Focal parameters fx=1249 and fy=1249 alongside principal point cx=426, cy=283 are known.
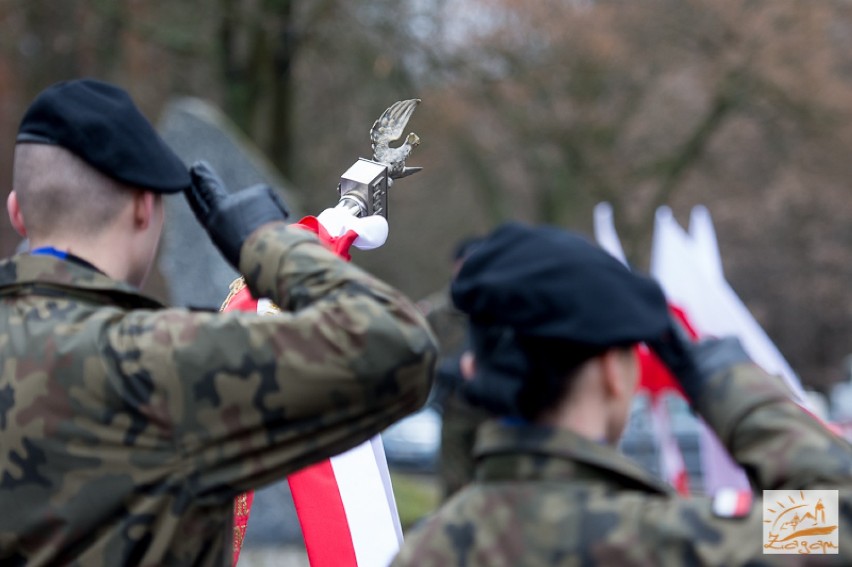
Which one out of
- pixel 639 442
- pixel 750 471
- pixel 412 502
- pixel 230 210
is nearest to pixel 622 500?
pixel 750 471

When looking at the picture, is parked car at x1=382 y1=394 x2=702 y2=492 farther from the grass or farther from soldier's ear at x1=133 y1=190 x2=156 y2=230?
soldier's ear at x1=133 y1=190 x2=156 y2=230

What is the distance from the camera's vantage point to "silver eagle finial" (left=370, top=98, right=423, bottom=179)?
276cm

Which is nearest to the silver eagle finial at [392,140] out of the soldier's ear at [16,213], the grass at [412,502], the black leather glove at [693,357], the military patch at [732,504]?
the soldier's ear at [16,213]

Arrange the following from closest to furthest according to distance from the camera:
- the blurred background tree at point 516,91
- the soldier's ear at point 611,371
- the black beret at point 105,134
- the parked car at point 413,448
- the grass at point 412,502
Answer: the soldier's ear at point 611,371 → the black beret at point 105,134 → the grass at point 412,502 → the blurred background tree at point 516,91 → the parked car at point 413,448

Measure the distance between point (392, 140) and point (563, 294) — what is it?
1164 millimetres

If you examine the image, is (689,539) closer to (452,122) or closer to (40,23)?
(40,23)

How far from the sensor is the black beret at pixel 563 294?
1698mm

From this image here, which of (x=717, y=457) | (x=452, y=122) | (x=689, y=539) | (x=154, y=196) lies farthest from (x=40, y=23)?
(x=689, y=539)

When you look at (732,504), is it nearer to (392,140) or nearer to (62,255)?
(62,255)

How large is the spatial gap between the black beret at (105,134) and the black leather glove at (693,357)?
0.81 metres

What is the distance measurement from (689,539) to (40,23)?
11207 mm

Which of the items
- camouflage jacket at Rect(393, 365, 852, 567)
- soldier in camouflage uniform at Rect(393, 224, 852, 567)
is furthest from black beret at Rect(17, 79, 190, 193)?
camouflage jacket at Rect(393, 365, 852, 567)

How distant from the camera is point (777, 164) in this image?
19953 millimetres
